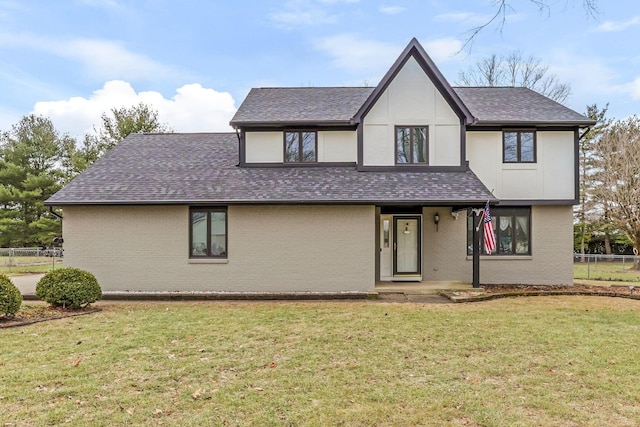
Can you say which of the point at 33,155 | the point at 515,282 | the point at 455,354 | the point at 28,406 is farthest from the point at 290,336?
the point at 33,155

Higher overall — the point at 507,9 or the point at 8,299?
the point at 507,9

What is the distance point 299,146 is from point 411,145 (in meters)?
3.81

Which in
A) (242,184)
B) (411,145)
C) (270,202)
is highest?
(411,145)

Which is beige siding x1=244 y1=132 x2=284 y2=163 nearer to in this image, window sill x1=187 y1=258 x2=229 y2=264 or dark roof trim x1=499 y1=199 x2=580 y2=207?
window sill x1=187 y1=258 x2=229 y2=264

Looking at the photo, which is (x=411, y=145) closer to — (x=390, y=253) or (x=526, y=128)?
(x=390, y=253)

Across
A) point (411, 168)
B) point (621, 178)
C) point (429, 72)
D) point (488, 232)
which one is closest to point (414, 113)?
point (429, 72)

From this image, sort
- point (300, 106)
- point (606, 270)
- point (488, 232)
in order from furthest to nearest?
point (606, 270)
point (300, 106)
point (488, 232)

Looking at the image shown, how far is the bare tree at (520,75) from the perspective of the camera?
32.2 meters

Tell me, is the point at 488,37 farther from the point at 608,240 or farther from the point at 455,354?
the point at 608,240

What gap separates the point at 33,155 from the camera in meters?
33.6

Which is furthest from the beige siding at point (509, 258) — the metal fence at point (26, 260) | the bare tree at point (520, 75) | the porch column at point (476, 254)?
the bare tree at point (520, 75)

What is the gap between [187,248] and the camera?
12609 mm

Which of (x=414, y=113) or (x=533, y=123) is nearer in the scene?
(x=414, y=113)

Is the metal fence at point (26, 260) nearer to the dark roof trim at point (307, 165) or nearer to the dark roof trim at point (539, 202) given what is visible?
the dark roof trim at point (307, 165)
